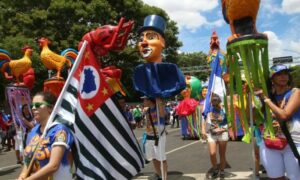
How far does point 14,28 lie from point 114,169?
82.1 ft

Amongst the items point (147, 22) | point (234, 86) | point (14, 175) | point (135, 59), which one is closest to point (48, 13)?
point (135, 59)

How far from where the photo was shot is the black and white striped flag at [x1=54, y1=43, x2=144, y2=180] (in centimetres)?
382

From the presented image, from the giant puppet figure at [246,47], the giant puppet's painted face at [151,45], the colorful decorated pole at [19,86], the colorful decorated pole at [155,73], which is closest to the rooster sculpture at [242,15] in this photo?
the giant puppet figure at [246,47]

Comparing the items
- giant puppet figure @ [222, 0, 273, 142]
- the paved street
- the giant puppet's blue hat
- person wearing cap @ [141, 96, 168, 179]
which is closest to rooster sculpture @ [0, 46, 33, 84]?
the paved street

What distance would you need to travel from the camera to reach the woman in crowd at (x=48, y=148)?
3.08 m

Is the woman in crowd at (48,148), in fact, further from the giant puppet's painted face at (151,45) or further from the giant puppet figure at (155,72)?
the giant puppet's painted face at (151,45)

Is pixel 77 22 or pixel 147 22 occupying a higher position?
pixel 77 22

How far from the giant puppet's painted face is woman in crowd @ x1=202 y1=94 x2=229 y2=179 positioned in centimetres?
162

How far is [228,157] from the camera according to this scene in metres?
9.59

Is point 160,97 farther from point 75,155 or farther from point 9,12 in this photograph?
point 9,12

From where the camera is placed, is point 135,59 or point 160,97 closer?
point 160,97

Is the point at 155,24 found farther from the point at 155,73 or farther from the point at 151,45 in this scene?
the point at 155,73

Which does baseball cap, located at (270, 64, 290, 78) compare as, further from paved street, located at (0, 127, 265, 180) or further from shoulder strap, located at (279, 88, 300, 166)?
paved street, located at (0, 127, 265, 180)

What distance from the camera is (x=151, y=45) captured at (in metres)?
6.23
